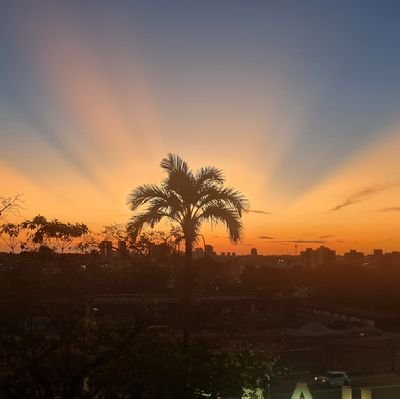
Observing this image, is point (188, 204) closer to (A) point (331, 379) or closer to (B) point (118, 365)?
(B) point (118, 365)

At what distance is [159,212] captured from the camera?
41.9 feet

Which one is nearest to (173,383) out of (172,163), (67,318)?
(67,318)

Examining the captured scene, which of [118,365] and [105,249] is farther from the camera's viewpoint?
[105,249]

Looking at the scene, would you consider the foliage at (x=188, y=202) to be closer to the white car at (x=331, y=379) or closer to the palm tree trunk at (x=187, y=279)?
the palm tree trunk at (x=187, y=279)

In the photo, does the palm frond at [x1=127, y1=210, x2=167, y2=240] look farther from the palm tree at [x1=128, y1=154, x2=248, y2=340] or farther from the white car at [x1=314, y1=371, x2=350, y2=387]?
the white car at [x1=314, y1=371, x2=350, y2=387]

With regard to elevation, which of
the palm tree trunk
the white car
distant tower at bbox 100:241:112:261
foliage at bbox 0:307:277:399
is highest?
distant tower at bbox 100:241:112:261

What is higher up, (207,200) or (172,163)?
(172,163)

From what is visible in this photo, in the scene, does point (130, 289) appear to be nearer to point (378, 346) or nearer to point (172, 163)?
point (172, 163)

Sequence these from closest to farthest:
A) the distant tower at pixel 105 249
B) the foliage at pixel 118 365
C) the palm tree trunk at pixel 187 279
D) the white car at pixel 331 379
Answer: the foliage at pixel 118 365
the palm tree trunk at pixel 187 279
the distant tower at pixel 105 249
the white car at pixel 331 379

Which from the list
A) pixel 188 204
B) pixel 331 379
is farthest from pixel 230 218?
pixel 331 379

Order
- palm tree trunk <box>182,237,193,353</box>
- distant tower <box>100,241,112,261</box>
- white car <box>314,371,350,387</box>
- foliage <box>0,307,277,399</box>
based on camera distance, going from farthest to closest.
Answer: white car <box>314,371,350,387</box> < distant tower <box>100,241,112,261</box> < palm tree trunk <box>182,237,193,353</box> < foliage <box>0,307,277,399</box>

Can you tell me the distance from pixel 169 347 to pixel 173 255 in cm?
573

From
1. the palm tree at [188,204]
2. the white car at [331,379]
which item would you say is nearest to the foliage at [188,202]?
the palm tree at [188,204]

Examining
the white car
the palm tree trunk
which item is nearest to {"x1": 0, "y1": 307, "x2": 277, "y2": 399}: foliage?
the palm tree trunk
